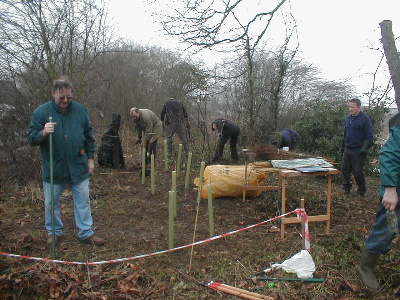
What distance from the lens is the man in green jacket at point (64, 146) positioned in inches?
156

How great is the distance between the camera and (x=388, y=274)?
337 centimetres

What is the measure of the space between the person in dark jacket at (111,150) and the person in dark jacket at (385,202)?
6.66 m

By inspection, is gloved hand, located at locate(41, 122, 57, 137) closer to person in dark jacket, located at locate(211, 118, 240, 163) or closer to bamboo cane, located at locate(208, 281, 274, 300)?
bamboo cane, located at locate(208, 281, 274, 300)

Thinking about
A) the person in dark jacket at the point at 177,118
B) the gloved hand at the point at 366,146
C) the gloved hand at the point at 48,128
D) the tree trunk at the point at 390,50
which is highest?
the tree trunk at the point at 390,50

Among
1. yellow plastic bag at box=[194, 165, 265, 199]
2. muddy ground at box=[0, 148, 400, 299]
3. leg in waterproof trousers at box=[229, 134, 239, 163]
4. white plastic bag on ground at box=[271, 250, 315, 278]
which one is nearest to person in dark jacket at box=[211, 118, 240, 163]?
leg in waterproof trousers at box=[229, 134, 239, 163]

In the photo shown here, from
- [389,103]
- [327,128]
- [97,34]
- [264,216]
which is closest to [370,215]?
[264,216]

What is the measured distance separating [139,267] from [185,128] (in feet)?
20.7

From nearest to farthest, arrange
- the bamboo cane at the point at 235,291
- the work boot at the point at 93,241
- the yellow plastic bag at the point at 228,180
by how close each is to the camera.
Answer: the bamboo cane at the point at 235,291 < the work boot at the point at 93,241 < the yellow plastic bag at the point at 228,180

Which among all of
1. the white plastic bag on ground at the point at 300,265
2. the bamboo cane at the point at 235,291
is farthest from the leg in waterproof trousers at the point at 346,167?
the bamboo cane at the point at 235,291

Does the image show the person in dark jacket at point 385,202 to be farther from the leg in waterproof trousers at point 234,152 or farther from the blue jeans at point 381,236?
the leg in waterproof trousers at point 234,152

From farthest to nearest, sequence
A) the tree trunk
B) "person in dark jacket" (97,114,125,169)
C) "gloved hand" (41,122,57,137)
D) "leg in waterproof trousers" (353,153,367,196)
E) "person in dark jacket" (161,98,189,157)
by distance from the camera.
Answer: "person in dark jacket" (161,98,189,157) → "person in dark jacket" (97,114,125,169) → "leg in waterproof trousers" (353,153,367,196) → the tree trunk → "gloved hand" (41,122,57,137)

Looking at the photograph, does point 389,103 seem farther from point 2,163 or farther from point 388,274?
point 2,163

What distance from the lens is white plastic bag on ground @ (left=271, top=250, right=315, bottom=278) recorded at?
3.50 m

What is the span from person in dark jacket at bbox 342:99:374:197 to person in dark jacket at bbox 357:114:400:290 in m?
3.49
